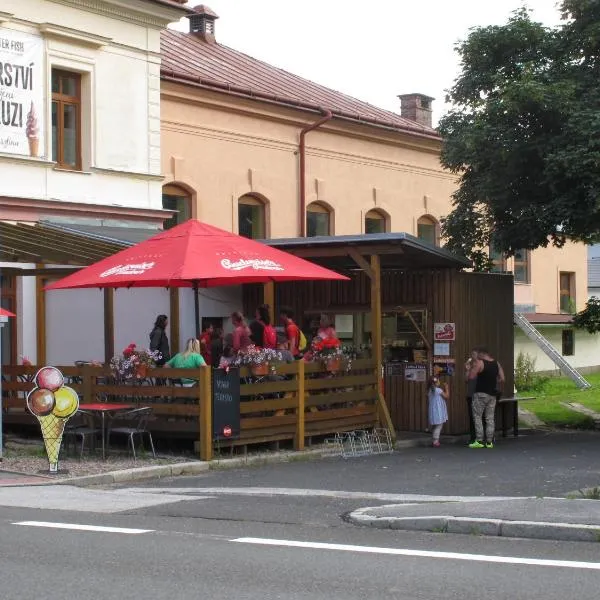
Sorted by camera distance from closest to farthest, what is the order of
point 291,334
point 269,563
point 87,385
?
point 269,563
point 87,385
point 291,334

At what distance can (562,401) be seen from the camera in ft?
99.1

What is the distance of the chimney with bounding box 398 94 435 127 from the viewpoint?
3923 cm

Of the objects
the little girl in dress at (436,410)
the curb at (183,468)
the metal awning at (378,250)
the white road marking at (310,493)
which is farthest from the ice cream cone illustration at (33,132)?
the white road marking at (310,493)

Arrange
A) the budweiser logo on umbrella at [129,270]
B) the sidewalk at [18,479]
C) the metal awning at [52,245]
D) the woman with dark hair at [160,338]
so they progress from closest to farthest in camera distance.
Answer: the sidewalk at [18,479]
the budweiser logo on umbrella at [129,270]
the metal awning at [52,245]
the woman with dark hair at [160,338]

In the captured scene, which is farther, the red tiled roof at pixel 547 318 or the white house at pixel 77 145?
the red tiled roof at pixel 547 318

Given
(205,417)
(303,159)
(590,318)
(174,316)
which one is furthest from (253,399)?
(303,159)

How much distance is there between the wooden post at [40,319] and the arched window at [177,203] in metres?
4.86

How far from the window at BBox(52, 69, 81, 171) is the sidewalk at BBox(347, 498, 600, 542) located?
13.3 meters

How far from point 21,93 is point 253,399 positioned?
792 centimetres

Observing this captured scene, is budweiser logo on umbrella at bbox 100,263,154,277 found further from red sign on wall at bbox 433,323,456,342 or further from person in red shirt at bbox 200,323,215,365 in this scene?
red sign on wall at bbox 433,323,456,342

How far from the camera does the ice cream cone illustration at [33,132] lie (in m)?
22.0

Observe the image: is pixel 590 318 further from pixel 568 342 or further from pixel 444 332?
pixel 568 342

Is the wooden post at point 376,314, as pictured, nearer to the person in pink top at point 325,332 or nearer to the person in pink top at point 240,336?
the person in pink top at point 325,332

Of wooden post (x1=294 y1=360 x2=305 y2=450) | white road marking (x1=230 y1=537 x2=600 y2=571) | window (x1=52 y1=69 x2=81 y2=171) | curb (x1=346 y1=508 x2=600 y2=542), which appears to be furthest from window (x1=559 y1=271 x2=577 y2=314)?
white road marking (x1=230 y1=537 x2=600 y2=571)
